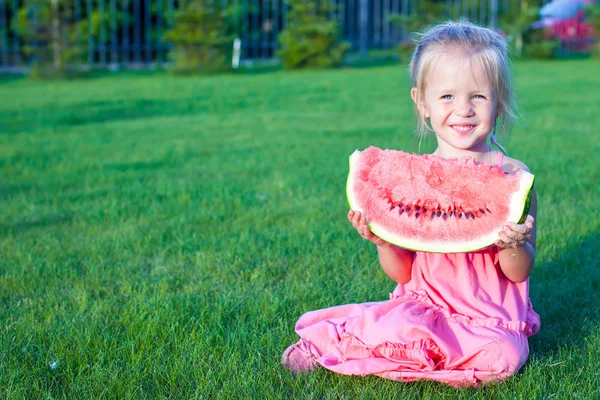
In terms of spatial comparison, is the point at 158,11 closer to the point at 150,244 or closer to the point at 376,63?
the point at 376,63

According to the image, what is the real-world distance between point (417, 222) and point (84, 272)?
77.3 inches

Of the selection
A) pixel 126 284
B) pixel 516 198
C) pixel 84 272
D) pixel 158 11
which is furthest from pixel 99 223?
pixel 158 11

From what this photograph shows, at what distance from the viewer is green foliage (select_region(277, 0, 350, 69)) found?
19.7m

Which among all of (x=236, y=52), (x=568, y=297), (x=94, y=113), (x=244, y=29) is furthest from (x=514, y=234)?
(x=244, y=29)

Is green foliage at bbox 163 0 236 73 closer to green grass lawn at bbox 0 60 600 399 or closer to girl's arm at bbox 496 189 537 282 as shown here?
green grass lawn at bbox 0 60 600 399

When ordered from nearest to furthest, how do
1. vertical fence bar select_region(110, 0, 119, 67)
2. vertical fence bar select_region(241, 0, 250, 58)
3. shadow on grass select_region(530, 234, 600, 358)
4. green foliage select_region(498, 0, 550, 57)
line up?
shadow on grass select_region(530, 234, 600, 358) → vertical fence bar select_region(110, 0, 119, 67) → vertical fence bar select_region(241, 0, 250, 58) → green foliage select_region(498, 0, 550, 57)

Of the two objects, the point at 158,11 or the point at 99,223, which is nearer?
the point at 99,223

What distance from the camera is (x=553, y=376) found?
8.46 feet

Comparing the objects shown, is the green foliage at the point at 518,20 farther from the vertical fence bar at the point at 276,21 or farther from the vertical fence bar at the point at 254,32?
the vertical fence bar at the point at 254,32

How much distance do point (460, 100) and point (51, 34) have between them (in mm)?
16384

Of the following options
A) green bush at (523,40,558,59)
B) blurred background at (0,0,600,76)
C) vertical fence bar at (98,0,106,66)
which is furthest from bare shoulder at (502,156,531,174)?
green bush at (523,40,558,59)

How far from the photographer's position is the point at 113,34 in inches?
798

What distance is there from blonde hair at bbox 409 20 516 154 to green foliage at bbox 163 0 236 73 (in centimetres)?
1586

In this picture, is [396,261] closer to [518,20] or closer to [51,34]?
[51,34]
